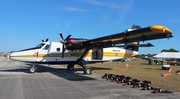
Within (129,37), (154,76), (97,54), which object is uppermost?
(129,37)

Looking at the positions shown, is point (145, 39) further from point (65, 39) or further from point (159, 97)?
point (65, 39)

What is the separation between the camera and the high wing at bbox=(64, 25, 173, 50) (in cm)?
1060

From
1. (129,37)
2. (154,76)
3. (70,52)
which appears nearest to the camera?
(129,37)

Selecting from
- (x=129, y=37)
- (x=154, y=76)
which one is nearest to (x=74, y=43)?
(x=129, y=37)

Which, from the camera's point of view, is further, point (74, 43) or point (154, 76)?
point (74, 43)

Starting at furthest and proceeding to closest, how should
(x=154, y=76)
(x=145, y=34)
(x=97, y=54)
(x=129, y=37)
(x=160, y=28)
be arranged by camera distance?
1. (x=97, y=54)
2. (x=154, y=76)
3. (x=129, y=37)
4. (x=145, y=34)
5. (x=160, y=28)

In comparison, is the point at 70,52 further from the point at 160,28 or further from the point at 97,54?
the point at 160,28

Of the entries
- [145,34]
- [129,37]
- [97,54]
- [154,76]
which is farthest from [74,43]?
[154,76]

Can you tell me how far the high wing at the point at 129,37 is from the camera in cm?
1060

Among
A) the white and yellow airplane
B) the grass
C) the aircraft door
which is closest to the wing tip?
the grass

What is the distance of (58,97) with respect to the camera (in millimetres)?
8641

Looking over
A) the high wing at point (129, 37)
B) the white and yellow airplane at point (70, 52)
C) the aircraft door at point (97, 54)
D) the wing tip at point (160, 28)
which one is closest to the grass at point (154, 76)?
the aircraft door at point (97, 54)

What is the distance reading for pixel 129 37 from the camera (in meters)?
16.0

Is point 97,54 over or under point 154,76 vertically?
over
